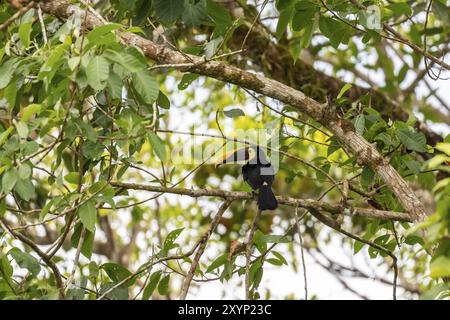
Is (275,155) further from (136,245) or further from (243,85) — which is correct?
(136,245)

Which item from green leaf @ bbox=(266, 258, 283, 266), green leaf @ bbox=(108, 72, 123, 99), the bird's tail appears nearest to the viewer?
green leaf @ bbox=(108, 72, 123, 99)

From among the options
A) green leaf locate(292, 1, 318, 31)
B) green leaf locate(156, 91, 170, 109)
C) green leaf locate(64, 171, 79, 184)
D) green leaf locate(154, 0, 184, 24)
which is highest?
green leaf locate(292, 1, 318, 31)

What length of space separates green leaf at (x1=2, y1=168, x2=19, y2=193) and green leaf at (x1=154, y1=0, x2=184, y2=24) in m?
0.95

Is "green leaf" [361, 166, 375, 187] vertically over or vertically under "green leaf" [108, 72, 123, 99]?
over

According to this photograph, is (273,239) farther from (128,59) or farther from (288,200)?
(128,59)

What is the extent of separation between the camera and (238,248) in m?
2.94

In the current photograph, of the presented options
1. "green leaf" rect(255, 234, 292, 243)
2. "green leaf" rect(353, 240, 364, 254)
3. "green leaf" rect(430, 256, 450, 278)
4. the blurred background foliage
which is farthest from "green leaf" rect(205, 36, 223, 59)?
"green leaf" rect(430, 256, 450, 278)

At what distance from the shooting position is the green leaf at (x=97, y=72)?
2.17 metres

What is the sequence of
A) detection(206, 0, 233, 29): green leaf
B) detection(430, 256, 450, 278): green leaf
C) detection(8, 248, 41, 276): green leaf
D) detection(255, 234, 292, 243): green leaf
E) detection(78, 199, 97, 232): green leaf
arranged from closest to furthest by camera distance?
detection(430, 256, 450, 278): green leaf < detection(78, 199, 97, 232): green leaf < detection(8, 248, 41, 276): green leaf < detection(255, 234, 292, 243): green leaf < detection(206, 0, 233, 29): green leaf

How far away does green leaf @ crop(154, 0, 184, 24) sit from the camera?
293 centimetres

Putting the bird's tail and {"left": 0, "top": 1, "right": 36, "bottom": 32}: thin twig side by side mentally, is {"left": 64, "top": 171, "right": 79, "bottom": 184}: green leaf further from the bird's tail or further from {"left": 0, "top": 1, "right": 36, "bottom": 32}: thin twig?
the bird's tail

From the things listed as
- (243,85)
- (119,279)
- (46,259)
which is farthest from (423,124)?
(46,259)

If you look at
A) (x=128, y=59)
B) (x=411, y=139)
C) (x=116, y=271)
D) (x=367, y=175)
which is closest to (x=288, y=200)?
(x=367, y=175)
